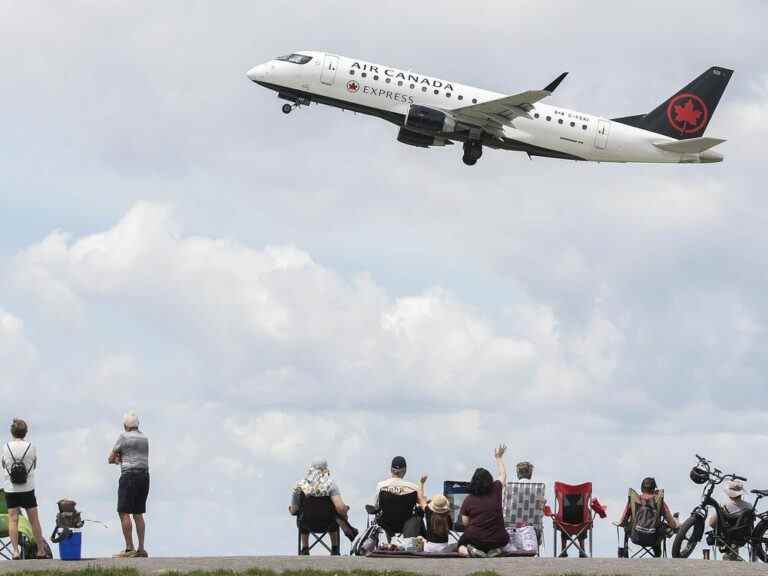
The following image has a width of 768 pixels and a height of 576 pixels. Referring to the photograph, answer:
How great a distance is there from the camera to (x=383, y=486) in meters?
22.5

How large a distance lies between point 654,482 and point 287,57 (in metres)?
33.2

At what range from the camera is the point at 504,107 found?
53.4 meters

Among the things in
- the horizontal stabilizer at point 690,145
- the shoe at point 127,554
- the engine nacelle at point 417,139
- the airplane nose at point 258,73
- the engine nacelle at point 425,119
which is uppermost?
the airplane nose at point 258,73

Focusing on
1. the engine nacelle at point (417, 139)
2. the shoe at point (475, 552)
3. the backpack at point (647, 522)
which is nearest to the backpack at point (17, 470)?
the shoe at point (475, 552)

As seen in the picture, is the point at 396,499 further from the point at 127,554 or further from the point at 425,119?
the point at 425,119

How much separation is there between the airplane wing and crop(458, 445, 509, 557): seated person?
32.9 metres

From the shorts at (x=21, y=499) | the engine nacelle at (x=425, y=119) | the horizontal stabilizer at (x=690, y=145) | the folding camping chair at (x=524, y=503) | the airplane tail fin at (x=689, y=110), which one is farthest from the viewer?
the airplane tail fin at (x=689, y=110)

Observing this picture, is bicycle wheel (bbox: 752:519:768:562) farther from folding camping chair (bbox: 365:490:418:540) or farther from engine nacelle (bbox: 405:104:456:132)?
engine nacelle (bbox: 405:104:456:132)

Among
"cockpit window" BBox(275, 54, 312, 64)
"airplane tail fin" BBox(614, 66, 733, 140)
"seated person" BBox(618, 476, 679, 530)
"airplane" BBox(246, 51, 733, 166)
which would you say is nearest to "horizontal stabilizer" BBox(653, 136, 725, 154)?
"airplane" BBox(246, 51, 733, 166)

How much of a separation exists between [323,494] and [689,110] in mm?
44940

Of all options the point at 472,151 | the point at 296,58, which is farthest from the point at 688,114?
the point at 296,58

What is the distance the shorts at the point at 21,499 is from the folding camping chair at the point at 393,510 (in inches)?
213

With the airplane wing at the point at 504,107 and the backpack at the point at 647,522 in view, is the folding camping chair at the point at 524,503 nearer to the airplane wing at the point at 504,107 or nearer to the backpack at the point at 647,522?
the backpack at the point at 647,522

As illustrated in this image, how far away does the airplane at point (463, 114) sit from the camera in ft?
172
